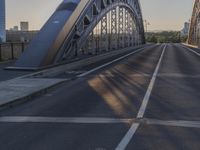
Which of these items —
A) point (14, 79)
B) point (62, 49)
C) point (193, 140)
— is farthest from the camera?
point (62, 49)

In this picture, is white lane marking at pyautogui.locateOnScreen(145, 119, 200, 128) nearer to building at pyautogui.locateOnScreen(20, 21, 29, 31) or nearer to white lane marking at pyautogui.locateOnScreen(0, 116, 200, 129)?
white lane marking at pyautogui.locateOnScreen(0, 116, 200, 129)

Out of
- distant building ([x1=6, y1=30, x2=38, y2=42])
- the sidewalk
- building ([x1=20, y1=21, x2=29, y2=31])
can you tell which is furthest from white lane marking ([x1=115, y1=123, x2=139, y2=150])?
building ([x1=20, y1=21, x2=29, y2=31])

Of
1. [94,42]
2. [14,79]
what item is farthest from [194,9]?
[14,79]

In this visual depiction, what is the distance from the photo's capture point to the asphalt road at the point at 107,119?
28.3 feet

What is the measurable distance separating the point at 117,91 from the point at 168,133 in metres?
6.55

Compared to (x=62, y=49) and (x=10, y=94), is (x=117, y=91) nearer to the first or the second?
(x=10, y=94)

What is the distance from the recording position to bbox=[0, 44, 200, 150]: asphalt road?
8.64m

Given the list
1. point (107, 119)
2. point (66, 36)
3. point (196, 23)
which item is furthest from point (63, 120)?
point (196, 23)

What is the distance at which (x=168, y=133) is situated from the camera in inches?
368

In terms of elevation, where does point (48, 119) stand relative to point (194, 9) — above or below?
below

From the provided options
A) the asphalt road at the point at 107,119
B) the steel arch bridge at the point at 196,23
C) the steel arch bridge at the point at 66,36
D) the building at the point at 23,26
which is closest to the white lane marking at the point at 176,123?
the asphalt road at the point at 107,119

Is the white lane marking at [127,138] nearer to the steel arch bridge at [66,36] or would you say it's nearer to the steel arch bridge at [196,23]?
the steel arch bridge at [66,36]

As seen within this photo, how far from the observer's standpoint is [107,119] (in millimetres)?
10844

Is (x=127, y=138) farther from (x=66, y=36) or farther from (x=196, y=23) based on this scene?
(x=196, y=23)
